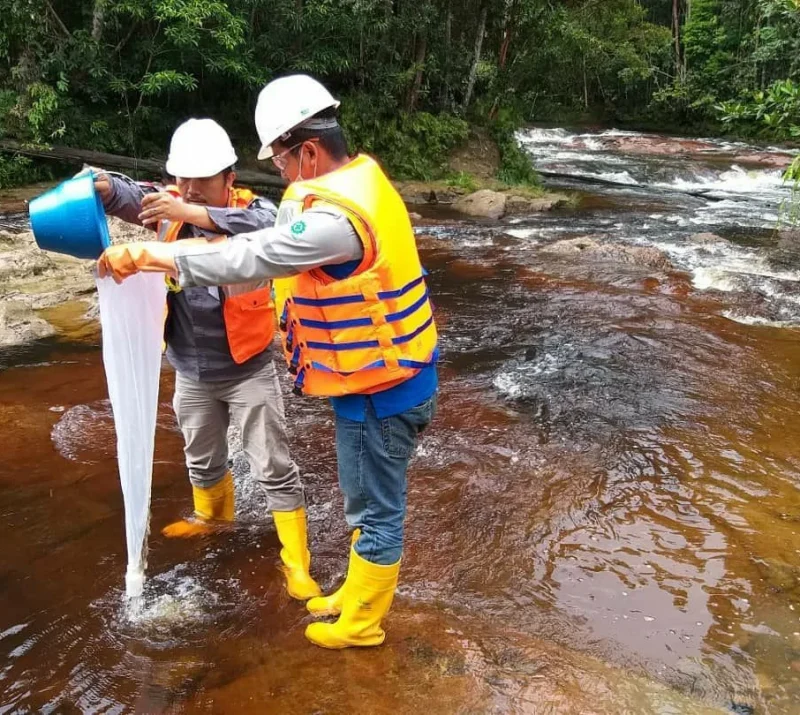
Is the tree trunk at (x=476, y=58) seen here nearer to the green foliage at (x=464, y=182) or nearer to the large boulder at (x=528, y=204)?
the green foliage at (x=464, y=182)

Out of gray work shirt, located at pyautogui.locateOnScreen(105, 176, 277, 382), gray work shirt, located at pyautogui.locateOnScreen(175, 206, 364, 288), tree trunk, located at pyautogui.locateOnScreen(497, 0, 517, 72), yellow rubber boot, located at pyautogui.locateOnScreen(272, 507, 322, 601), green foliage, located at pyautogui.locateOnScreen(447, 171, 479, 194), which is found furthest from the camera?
tree trunk, located at pyautogui.locateOnScreen(497, 0, 517, 72)

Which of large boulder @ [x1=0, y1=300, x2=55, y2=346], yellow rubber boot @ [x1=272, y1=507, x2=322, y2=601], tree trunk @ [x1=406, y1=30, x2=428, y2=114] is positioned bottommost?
yellow rubber boot @ [x1=272, y1=507, x2=322, y2=601]

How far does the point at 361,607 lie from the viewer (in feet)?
8.46

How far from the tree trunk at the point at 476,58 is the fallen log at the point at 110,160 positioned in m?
6.50

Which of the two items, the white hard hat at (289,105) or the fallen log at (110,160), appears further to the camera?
the fallen log at (110,160)

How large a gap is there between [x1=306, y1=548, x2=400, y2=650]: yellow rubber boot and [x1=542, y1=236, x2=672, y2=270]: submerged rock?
305 inches

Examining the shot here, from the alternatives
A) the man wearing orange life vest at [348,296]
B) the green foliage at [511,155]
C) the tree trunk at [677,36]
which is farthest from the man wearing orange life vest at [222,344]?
the tree trunk at [677,36]

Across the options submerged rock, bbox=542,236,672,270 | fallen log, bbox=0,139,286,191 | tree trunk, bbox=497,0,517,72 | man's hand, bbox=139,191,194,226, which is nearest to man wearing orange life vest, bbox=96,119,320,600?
man's hand, bbox=139,191,194,226

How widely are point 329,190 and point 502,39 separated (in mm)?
19443

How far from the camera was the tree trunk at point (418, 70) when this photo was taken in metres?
17.5

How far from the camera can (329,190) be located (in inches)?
85.1

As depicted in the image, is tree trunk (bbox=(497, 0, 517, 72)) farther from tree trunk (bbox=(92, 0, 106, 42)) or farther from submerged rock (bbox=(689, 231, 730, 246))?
tree trunk (bbox=(92, 0, 106, 42))

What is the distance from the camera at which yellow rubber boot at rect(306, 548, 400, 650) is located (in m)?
2.55

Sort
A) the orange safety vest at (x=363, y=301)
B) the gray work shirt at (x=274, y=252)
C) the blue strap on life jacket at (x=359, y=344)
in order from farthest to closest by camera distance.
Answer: the blue strap on life jacket at (x=359, y=344)
the orange safety vest at (x=363, y=301)
the gray work shirt at (x=274, y=252)
